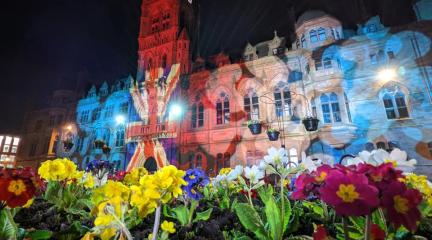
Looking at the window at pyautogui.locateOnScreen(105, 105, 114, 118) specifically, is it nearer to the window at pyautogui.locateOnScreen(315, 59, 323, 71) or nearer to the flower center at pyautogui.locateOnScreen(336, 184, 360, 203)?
→ the window at pyautogui.locateOnScreen(315, 59, 323, 71)

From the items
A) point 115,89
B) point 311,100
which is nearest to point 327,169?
point 311,100

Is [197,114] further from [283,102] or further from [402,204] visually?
[402,204]

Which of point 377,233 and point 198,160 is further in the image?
point 198,160

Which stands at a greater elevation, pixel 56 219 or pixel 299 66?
pixel 299 66

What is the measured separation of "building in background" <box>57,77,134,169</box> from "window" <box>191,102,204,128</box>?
22.4 ft

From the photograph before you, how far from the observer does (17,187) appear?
1555 millimetres

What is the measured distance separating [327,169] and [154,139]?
57.0 ft

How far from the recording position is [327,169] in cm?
142

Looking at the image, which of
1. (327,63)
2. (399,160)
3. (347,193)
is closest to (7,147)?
(327,63)

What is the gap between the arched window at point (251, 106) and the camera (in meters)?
16.2

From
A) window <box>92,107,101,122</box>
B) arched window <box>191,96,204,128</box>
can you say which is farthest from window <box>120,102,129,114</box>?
arched window <box>191,96,204,128</box>

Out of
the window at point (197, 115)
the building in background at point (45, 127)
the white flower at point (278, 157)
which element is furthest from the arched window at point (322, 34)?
the building in background at point (45, 127)

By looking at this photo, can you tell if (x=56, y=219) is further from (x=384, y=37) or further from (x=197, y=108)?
(x=384, y=37)

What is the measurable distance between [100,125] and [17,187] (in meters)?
24.2
